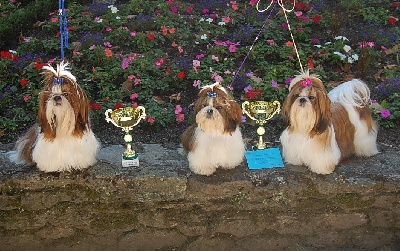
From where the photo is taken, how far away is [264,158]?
491cm

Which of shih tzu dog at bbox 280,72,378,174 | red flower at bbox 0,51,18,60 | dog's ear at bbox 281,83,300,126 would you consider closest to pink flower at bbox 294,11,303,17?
shih tzu dog at bbox 280,72,378,174

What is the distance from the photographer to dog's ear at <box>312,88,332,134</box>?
4.33 metres

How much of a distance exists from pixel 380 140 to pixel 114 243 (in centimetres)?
281

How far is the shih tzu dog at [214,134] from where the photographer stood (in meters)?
4.32

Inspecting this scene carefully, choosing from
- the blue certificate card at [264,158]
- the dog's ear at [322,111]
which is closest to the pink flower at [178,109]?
the blue certificate card at [264,158]

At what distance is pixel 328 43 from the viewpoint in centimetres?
715

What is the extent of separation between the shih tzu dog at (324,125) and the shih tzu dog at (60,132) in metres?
1.64

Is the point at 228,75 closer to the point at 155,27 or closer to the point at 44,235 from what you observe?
the point at 155,27

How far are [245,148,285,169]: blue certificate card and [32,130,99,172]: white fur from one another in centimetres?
134

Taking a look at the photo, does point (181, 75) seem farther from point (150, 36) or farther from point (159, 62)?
point (150, 36)

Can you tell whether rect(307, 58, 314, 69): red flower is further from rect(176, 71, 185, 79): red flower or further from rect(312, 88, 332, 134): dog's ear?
rect(312, 88, 332, 134): dog's ear

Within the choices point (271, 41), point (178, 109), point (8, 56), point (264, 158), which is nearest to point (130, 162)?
point (264, 158)

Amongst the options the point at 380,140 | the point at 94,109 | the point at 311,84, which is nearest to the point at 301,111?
the point at 311,84

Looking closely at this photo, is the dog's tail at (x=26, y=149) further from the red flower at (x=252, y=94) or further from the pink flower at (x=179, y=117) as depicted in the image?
the red flower at (x=252, y=94)
